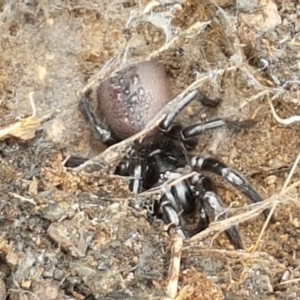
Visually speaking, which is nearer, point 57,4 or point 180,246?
point 180,246

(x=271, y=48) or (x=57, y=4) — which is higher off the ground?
(x=57, y=4)

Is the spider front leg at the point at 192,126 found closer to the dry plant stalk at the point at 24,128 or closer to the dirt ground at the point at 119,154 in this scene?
the dirt ground at the point at 119,154

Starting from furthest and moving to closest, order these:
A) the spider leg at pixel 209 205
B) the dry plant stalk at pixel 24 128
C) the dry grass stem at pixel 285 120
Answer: the dry grass stem at pixel 285 120 < the spider leg at pixel 209 205 < the dry plant stalk at pixel 24 128

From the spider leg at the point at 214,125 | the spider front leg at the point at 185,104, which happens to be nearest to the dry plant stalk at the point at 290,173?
the spider leg at the point at 214,125

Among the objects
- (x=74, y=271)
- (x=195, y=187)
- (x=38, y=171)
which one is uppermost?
(x=38, y=171)

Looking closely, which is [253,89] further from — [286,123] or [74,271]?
[74,271]

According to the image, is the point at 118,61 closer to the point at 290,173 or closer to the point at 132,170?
the point at 132,170

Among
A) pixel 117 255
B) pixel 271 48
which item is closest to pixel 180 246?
pixel 117 255

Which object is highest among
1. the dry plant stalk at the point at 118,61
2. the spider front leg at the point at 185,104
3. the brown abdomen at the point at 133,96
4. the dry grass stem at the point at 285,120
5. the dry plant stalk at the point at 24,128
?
the dry plant stalk at the point at 24,128
